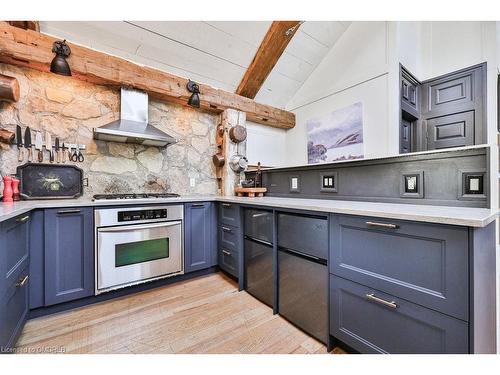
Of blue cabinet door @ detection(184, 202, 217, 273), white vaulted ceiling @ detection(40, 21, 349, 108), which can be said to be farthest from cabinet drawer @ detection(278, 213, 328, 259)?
white vaulted ceiling @ detection(40, 21, 349, 108)

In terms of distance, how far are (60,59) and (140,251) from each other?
5.60ft

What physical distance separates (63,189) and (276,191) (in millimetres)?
2135

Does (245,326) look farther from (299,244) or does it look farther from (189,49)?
(189,49)

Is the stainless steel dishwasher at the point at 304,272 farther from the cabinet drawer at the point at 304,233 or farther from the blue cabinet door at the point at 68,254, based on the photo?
the blue cabinet door at the point at 68,254

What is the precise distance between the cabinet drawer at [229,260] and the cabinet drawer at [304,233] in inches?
27.5

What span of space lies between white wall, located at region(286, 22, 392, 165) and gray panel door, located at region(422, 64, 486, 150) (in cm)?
75

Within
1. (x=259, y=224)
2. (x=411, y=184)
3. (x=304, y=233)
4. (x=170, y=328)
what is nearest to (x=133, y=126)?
(x=259, y=224)

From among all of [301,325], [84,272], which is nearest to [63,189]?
[84,272]

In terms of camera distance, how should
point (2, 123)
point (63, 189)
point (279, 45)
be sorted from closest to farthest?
1. point (2, 123)
2. point (63, 189)
3. point (279, 45)

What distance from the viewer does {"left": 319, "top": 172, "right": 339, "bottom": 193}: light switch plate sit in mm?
1919

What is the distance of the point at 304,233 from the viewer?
148 cm

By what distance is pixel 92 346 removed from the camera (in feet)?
4.50

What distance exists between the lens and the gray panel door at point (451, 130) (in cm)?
258

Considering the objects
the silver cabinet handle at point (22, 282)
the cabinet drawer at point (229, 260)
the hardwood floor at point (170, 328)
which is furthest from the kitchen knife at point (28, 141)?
the cabinet drawer at point (229, 260)
